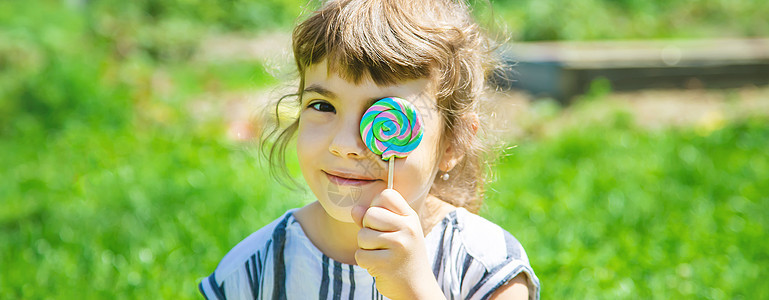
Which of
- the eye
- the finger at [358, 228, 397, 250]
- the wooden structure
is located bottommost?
the wooden structure

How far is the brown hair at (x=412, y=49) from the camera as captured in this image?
65.4 inches

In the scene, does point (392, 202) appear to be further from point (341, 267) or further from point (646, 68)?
point (646, 68)

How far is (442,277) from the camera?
73.8 inches

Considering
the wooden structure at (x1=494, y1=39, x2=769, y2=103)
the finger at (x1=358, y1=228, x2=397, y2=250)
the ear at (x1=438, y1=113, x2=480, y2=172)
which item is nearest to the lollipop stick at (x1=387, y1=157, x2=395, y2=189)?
the finger at (x1=358, y1=228, x2=397, y2=250)

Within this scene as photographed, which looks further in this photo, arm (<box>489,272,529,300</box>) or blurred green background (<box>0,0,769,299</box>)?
blurred green background (<box>0,0,769,299</box>)

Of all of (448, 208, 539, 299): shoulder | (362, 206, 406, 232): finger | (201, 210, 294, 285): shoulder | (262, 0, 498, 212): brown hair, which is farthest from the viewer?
(201, 210, 294, 285): shoulder

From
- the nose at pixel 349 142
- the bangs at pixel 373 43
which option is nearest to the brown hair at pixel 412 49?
the bangs at pixel 373 43

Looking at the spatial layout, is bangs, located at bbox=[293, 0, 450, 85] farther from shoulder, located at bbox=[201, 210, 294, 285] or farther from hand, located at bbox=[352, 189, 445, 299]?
shoulder, located at bbox=[201, 210, 294, 285]

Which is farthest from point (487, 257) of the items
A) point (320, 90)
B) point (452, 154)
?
point (320, 90)

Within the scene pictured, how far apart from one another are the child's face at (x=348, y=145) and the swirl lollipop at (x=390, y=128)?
4cm

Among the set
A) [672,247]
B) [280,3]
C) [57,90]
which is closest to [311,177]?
[672,247]

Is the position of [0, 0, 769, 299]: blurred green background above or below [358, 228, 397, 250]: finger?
below

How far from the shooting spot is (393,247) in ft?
5.16

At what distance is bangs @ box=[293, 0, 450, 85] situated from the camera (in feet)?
5.42
